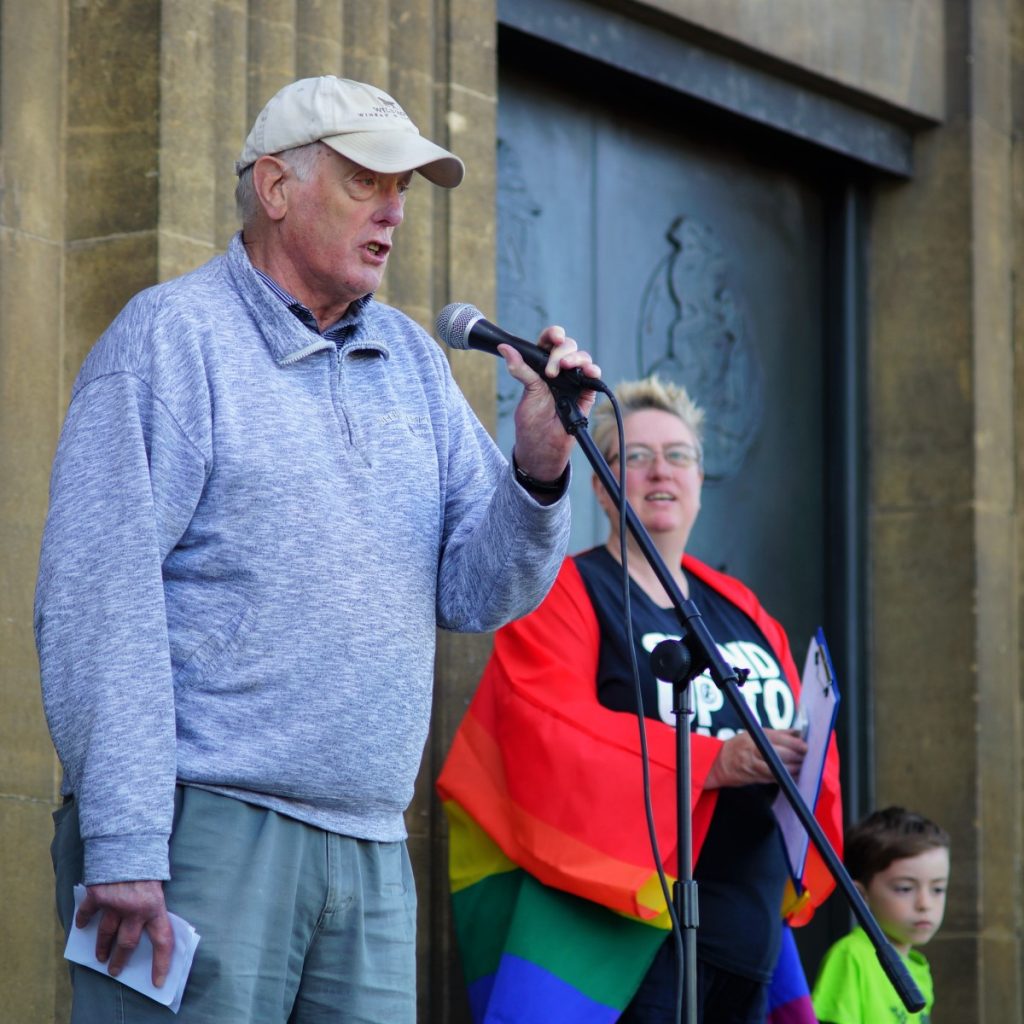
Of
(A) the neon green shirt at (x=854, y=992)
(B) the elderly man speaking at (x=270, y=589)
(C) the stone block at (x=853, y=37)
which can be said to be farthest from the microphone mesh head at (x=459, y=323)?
(C) the stone block at (x=853, y=37)

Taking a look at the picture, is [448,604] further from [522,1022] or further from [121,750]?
[522,1022]

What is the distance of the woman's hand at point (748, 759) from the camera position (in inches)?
154

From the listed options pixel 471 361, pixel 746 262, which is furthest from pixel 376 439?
pixel 746 262

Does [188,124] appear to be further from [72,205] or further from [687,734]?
[687,734]

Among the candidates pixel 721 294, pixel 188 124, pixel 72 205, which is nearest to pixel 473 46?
pixel 188 124

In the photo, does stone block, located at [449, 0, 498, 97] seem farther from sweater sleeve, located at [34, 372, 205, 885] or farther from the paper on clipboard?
sweater sleeve, located at [34, 372, 205, 885]

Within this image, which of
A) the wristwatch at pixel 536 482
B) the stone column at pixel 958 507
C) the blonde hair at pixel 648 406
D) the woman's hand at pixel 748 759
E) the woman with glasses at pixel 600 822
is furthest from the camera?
the stone column at pixel 958 507

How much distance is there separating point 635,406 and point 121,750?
2.16 m

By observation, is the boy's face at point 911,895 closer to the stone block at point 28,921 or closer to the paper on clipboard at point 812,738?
the paper on clipboard at point 812,738

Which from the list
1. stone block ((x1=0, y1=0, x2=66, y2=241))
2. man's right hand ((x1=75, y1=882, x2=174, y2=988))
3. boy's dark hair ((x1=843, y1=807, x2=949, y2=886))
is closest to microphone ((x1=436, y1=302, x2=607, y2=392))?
man's right hand ((x1=75, y1=882, x2=174, y2=988))

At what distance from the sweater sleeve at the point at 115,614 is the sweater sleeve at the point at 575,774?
1.46m

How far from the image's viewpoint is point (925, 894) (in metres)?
4.91

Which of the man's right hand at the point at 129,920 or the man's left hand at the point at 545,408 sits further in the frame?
the man's left hand at the point at 545,408

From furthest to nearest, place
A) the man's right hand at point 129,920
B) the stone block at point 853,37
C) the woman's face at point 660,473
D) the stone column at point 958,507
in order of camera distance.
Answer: the stone column at point 958,507 → the stone block at point 853,37 → the woman's face at point 660,473 → the man's right hand at point 129,920
